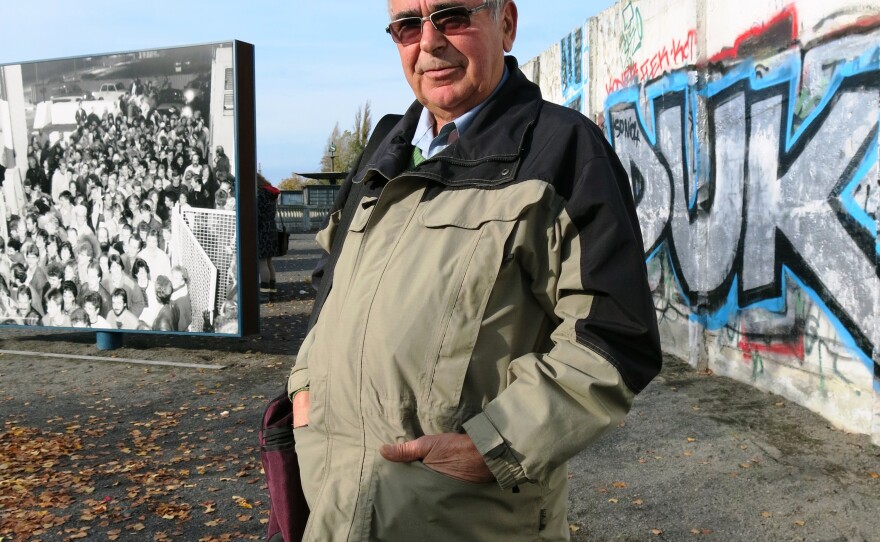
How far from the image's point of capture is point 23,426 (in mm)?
6738

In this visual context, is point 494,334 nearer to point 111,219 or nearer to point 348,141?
point 111,219

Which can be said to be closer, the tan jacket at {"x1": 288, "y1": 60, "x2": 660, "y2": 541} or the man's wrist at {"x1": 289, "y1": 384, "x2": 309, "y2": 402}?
the tan jacket at {"x1": 288, "y1": 60, "x2": 660, "y2": 541}

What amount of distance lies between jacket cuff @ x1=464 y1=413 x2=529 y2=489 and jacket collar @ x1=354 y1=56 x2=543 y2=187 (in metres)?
0.50

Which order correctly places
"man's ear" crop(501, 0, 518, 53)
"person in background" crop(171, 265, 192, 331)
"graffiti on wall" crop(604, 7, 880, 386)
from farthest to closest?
1. "person in background" crop(171, 265, 192, 331)
2. "graffiti on wall" crop(604, 7, 880, 386)
3. "man's ear" crop(501, 0, 518, 53)

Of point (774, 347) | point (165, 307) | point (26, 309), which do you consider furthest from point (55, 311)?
point (774, 347)

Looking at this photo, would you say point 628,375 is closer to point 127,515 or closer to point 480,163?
point 480,163

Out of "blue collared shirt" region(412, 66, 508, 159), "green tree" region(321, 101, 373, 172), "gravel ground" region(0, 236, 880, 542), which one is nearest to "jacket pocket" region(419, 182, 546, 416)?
"blue collared shirt" region(412, 66, 508, 159)

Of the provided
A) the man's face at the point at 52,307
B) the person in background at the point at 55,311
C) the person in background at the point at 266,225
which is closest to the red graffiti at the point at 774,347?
the person in background at the point at 55,311

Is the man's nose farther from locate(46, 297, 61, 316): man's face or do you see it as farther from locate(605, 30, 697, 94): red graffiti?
locate(46, 297, 61, 316): man's face

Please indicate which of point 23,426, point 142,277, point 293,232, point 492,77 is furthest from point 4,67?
point 293,232

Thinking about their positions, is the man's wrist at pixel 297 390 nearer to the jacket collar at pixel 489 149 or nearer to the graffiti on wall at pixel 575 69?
the jacket collar at pixel 489 149

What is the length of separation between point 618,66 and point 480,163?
307 inches

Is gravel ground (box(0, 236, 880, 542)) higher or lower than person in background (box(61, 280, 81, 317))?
lower

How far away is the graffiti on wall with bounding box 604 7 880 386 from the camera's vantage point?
5496 mm
